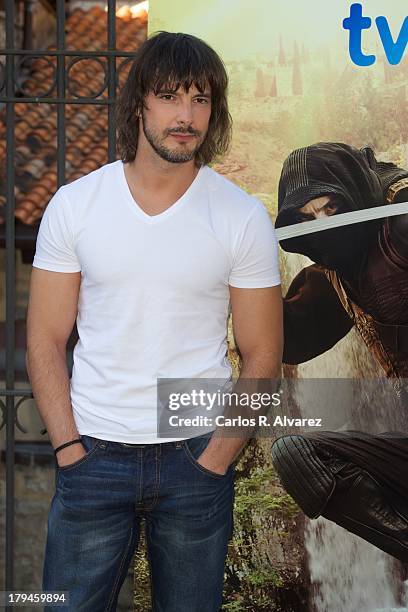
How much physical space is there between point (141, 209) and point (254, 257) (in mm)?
363

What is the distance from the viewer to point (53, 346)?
287 centimetres

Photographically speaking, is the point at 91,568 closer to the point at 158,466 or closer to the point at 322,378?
the point at 158,466

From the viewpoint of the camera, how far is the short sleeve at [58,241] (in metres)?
2.77

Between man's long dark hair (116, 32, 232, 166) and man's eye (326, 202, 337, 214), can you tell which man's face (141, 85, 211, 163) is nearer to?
man's long dark hair (116, 32, 232, 166)

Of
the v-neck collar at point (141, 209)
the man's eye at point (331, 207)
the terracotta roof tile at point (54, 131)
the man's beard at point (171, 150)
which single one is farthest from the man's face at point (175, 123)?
the terracotta roof tile at point (54, 131)

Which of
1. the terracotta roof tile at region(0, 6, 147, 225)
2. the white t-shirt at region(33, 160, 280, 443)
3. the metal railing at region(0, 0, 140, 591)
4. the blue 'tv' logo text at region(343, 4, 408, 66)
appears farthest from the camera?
the terracotta roof tile at region(0, 6, 147, 225)

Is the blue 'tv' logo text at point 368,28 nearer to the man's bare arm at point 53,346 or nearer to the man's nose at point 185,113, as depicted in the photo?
the man's nose at point 185,113

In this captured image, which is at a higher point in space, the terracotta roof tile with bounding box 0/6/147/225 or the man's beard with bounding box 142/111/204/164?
the terracotta roof tile with bounding box 0/6/147/225

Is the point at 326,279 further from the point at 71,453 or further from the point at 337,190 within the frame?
the point at 71,453

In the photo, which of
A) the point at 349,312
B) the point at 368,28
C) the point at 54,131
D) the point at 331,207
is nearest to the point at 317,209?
the point at 331,207

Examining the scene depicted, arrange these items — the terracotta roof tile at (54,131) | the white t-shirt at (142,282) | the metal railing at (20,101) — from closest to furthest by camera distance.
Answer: the white t-shirt at (142,282) < the metal railing at (20,101) < the terracotta roof tile at (54,131)

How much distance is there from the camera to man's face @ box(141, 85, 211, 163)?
9.00 ft

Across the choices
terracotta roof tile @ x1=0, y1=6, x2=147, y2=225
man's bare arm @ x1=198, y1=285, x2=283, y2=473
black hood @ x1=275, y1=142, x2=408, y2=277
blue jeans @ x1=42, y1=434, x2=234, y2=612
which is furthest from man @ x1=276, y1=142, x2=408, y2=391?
terracotta roof tile @ x1=0, y1=6, x2=147, y2=225

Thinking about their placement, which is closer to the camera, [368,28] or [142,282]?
[142,282]
